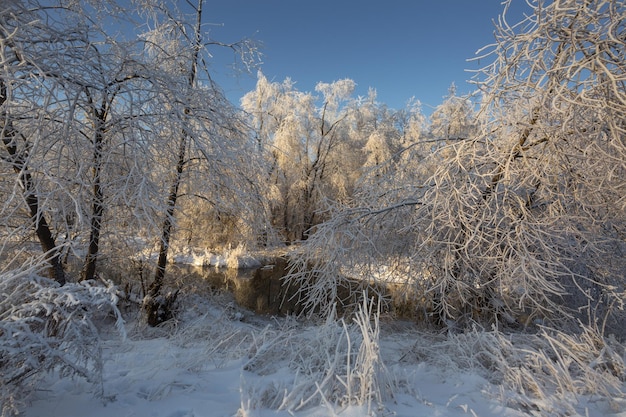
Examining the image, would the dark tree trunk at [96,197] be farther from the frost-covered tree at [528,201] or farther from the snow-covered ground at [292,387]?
the frost-covered tree at [528,201]

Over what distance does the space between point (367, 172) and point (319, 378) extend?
15.2ft

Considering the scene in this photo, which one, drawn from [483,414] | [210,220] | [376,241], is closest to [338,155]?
[210,220]

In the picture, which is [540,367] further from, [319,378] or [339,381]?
[319,378]

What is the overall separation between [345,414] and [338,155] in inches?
676

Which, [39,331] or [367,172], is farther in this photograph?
[367,172]

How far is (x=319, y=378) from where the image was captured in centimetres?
234

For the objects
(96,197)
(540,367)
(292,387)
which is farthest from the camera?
(96,197)

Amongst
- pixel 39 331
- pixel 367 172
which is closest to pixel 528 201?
pixel 367 172

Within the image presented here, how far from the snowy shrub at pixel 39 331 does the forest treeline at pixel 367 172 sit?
0.21 meters

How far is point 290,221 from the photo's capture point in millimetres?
17594

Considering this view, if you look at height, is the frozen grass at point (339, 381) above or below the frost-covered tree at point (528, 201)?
below

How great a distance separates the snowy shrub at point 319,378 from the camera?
2.09 meters

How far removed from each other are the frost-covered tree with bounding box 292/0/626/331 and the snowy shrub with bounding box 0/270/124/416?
3194mm

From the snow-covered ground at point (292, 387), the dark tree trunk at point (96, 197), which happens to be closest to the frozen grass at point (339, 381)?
the snow-covered ground at point (292, 387)
